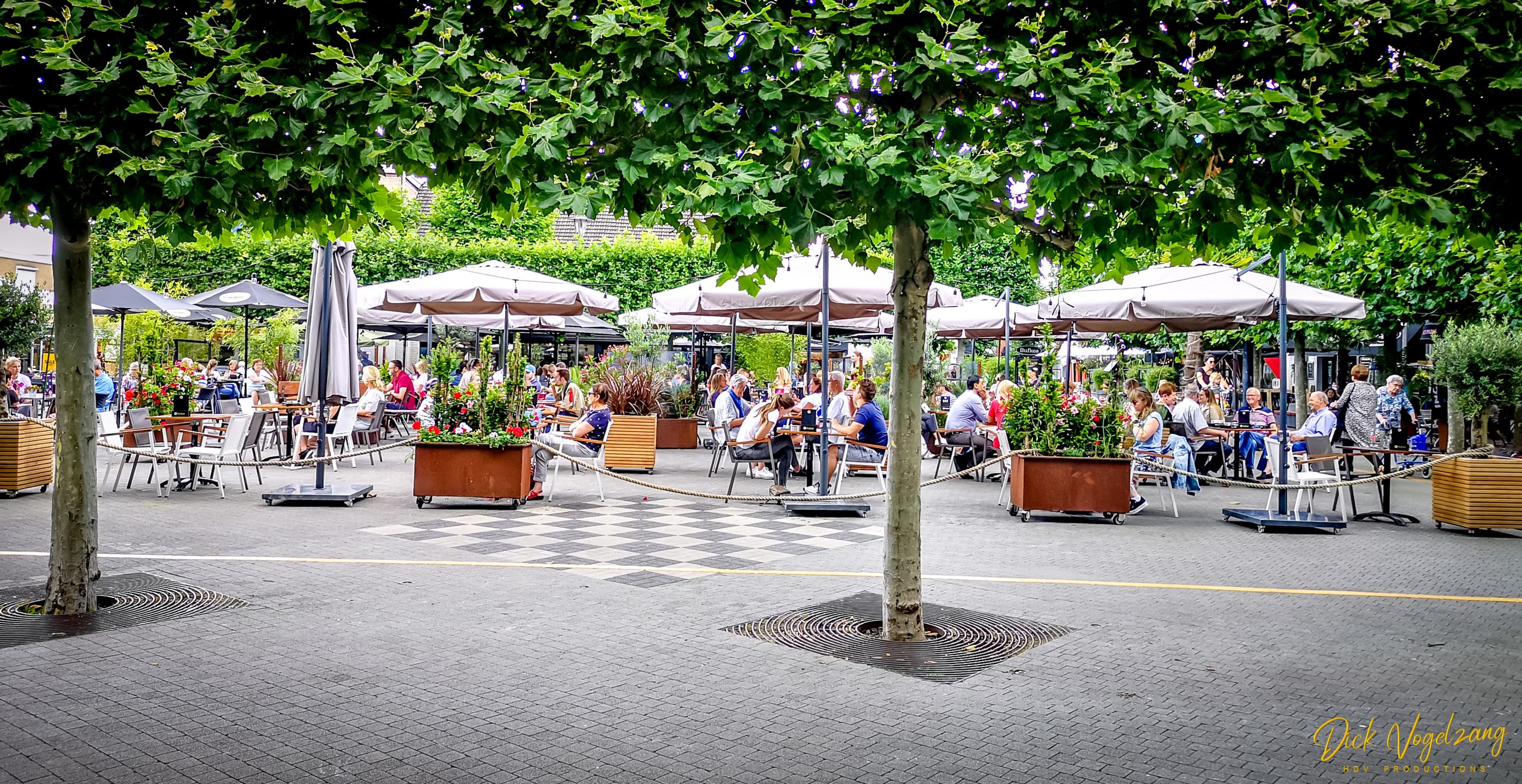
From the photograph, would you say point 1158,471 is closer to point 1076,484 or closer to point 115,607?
point 1076,484

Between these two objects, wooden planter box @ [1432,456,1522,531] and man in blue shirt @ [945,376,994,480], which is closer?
wooden planter box @ [1432,456,1522,531]

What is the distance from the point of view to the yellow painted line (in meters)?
7.07

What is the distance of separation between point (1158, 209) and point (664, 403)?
13.0 m

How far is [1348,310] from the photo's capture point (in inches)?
493

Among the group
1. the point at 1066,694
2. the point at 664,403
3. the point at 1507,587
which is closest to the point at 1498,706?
the point at 1066,694

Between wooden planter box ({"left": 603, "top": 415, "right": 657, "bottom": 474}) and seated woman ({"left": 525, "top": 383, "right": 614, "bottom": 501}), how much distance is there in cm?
20

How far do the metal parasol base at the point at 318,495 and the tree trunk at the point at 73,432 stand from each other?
4.51 metres

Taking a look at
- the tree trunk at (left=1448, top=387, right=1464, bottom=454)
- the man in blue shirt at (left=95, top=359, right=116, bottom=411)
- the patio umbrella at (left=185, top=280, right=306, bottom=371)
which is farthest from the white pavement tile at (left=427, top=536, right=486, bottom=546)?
the tree trunk at (left=1448, top=387, right=1464, bottom=454)

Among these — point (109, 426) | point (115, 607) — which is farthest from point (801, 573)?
point (109, 426)

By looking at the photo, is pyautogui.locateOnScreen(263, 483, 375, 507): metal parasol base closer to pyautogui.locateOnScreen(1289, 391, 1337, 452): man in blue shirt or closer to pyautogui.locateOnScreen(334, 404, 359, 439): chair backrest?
pyautogui.locateOnScreen(334, 404, 359, 439): chair backrest

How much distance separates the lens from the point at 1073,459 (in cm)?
1027

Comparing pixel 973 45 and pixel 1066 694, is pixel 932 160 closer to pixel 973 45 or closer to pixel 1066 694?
pixel 973 45

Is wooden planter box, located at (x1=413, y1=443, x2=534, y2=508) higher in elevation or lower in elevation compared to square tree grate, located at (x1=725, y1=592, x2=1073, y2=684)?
higher

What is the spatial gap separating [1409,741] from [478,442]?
838 cm
